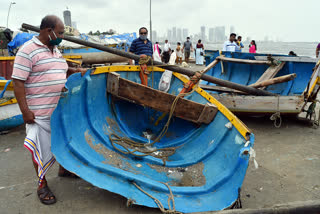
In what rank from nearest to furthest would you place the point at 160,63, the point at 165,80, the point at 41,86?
the point at 41,86 < the point at 160,63 < the point at 165,80

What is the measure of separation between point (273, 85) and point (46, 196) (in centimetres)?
537

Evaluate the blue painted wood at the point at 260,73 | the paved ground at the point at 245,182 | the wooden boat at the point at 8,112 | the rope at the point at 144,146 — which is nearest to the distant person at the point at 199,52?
the blue painted wood at the point at 260,73

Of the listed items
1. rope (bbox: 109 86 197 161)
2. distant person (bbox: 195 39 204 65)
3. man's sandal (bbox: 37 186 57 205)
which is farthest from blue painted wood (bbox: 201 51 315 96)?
distant person (bbox: 195 39 204 65)

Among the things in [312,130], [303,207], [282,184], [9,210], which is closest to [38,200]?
[9,210]

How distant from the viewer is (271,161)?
371 cm

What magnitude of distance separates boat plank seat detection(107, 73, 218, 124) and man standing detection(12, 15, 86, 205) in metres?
1.04

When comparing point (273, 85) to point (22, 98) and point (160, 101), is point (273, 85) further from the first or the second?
point (22, 98)

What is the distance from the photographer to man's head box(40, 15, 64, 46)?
93.4 inches

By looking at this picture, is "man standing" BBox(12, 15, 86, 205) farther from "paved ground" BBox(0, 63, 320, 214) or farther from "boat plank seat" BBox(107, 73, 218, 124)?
"boat plank seat" BBox(107, 73, 218, 124)

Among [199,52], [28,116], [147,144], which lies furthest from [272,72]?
[199,52]

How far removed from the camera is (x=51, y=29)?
2.38 m

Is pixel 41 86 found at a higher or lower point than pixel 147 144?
higher

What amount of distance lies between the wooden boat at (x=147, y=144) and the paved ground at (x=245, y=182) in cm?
34

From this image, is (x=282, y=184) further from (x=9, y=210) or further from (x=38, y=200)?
(x=9, y=210)
